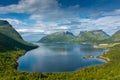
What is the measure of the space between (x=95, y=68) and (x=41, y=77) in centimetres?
5904

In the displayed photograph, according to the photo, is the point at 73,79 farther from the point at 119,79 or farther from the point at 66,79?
the point at 119,79

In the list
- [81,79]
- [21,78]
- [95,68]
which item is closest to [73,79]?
[81,79]

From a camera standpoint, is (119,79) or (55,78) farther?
(55,78)

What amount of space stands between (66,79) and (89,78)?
13482 millimetres

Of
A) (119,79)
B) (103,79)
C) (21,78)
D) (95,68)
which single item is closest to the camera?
(119,79)

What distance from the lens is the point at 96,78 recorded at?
13612 centimetres

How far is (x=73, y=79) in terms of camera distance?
446 ft

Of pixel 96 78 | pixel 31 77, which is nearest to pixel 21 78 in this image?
pixel 31 77

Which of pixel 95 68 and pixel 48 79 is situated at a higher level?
pixel 48 79

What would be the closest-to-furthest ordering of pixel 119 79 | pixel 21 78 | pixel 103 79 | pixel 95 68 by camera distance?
pixel 119 79, pixel 103 79, pixel 21 78, pixel 95 68

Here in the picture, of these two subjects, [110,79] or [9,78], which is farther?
[9,78]

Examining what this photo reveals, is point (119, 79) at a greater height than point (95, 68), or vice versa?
point (119, 79)

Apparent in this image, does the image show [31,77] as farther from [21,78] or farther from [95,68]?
[95,68]

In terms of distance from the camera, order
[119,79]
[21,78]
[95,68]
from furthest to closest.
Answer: [95,68], [21,78], [119,79]
